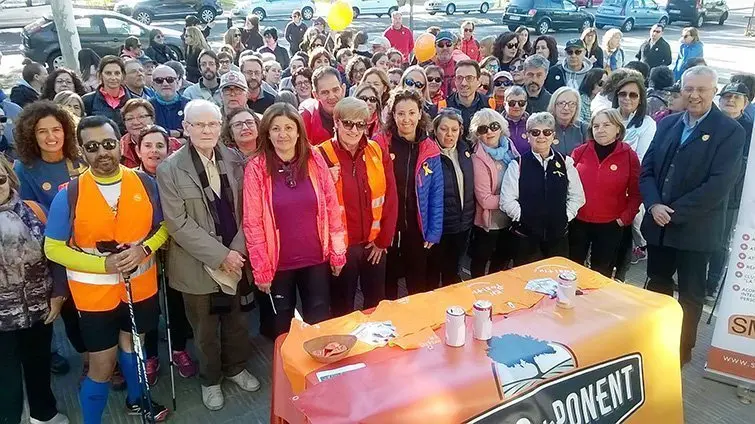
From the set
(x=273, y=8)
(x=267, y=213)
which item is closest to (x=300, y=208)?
(x=267, y=213)

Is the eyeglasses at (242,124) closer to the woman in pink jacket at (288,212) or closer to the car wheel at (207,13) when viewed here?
the woman in pink jacket at (288,212)

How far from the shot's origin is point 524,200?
410 cm

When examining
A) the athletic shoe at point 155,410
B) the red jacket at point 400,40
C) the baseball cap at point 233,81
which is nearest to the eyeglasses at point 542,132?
the baseball cap at point 233,81

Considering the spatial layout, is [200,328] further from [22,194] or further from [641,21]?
[641,21]

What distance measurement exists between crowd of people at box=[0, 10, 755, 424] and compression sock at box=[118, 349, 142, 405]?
1 centimetres

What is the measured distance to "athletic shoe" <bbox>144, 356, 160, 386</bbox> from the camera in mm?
3728

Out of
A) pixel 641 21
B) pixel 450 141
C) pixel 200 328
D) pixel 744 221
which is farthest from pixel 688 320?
pixel 641 21

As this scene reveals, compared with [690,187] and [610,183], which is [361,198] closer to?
[610,183]

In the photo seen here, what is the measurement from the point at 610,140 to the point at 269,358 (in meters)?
2.89

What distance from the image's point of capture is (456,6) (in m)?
28.3

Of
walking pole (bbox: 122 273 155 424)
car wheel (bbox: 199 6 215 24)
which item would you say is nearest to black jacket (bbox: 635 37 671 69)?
walking pole (bbox: 122 273 155 424)

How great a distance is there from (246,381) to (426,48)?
6385mm

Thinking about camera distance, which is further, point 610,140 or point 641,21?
point 641,21

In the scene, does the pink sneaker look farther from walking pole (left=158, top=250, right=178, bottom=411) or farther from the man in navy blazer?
the man in navy blazer
